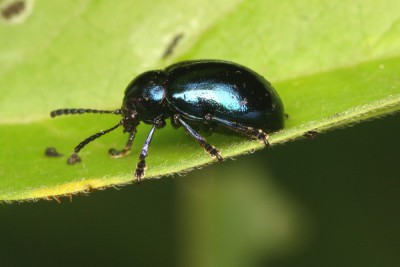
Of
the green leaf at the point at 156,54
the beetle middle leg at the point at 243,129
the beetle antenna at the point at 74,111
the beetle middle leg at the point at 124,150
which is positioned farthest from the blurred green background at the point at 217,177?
the beetle middle leg at the point at 243,129

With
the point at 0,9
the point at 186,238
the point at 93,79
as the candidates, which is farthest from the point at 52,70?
the point at 186,238

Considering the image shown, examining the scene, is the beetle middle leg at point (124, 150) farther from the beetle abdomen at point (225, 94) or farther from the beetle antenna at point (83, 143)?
the beetle abdomen at point (225, 94)

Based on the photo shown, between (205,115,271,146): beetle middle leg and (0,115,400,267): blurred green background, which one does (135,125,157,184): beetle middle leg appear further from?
(0,115,400,267): blurred green background

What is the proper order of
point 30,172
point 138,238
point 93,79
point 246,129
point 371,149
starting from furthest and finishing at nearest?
1. point 138,238
2. point 371,149
3. point 93,79
4. point 246,129
5. point 30,172

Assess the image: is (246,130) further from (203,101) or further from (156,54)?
(156,54)

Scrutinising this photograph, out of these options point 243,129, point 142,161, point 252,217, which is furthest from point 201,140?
→ point 252,217

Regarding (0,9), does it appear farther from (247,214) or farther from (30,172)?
(247,214)
